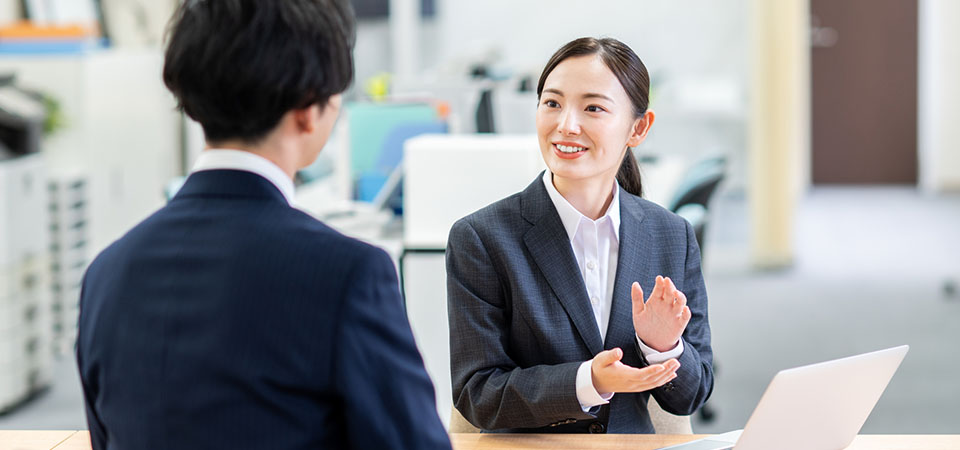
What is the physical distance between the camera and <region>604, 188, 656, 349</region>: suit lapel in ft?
5.88

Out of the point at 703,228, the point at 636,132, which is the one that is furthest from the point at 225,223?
the point at 703,228

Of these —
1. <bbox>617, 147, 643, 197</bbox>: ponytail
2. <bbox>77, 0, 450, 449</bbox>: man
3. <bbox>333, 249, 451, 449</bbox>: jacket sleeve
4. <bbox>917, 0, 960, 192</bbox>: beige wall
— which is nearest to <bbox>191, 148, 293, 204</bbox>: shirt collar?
<bbox>77, 0, 450, 449</bbox>: man

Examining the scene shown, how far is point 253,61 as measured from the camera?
99 centimetres

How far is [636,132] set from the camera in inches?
74.7

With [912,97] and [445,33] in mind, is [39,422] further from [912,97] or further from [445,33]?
[912,97]

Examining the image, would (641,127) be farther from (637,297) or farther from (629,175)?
(637,297)

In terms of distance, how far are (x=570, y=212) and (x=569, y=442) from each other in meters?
0.40

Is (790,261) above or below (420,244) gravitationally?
below

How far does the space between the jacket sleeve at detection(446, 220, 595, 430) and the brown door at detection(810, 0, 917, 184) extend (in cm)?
740

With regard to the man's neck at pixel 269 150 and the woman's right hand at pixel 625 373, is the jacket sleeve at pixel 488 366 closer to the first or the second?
the woman's right hand at pixel 625 373

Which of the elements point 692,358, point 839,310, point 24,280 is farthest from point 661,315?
point 839,310

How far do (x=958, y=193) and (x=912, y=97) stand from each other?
0.84 metres

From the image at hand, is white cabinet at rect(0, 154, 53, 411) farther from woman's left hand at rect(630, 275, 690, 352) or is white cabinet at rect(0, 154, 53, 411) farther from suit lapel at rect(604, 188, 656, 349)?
woman's left hand at rect(630, 275, 690, 352)

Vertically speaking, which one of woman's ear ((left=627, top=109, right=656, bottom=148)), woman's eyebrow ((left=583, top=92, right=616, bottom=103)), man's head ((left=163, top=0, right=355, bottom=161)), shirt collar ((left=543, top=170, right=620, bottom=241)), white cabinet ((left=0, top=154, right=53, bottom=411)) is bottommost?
white cabinet ((left=0, top=154, right=53, bottom=411))
